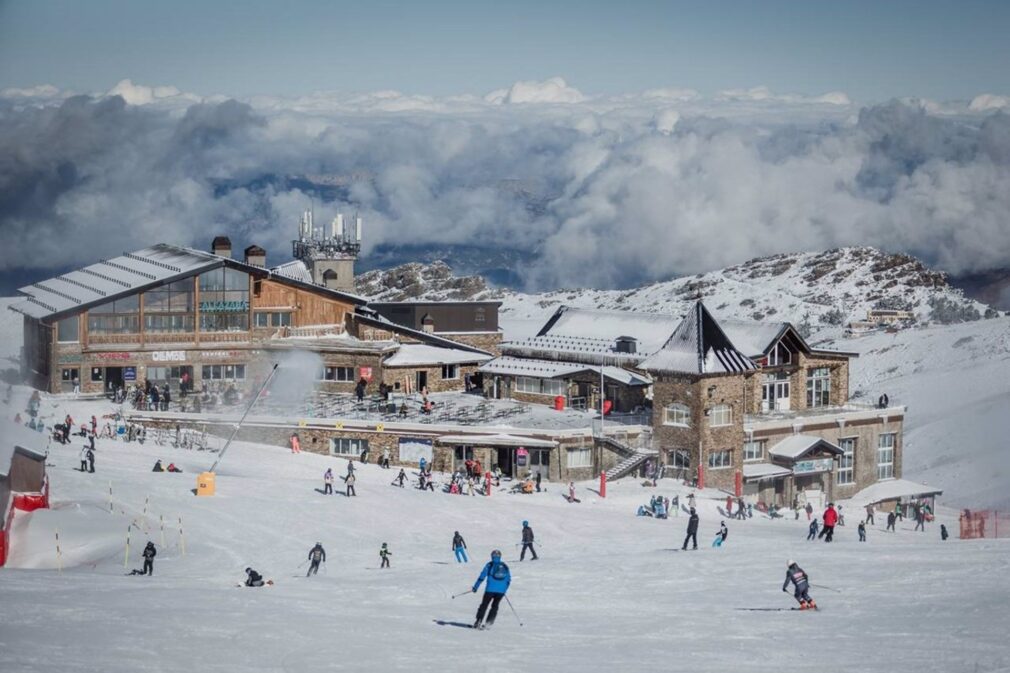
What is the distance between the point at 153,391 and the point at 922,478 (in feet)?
120

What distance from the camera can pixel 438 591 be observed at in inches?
1357

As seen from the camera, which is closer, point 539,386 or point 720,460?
point 720,460

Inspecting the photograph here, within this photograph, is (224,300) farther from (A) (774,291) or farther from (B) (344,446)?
(A) (774,291)

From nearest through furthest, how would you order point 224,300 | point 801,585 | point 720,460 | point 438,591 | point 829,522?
point 801,585, point 438,591, point 829,522, point 720,460, point 224,300

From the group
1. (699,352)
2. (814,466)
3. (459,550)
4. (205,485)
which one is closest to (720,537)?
(459,550)

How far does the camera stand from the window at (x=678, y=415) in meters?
64.7

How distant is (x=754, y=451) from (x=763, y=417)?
101 inches

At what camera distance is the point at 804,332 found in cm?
11981

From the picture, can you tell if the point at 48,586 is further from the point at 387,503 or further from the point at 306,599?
the point at 387,503

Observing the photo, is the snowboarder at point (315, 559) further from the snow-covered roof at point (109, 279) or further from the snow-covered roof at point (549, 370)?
the snow-covered roof at point (109, 279)

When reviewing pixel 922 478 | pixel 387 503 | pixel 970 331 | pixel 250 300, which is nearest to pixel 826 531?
pixel 387 503

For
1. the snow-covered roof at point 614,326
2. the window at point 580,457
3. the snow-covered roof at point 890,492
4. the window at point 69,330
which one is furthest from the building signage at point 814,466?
the window at point 69,330

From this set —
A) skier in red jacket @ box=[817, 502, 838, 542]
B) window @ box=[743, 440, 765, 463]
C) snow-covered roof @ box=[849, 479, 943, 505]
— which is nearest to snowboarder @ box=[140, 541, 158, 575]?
skier in red jacket @ box=[817, 502, 838, 542]

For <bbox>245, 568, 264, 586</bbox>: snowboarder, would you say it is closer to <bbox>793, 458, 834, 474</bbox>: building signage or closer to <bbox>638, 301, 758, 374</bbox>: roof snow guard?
<bbox>638, 301, 758, 374</bbox>: roof snow guard
